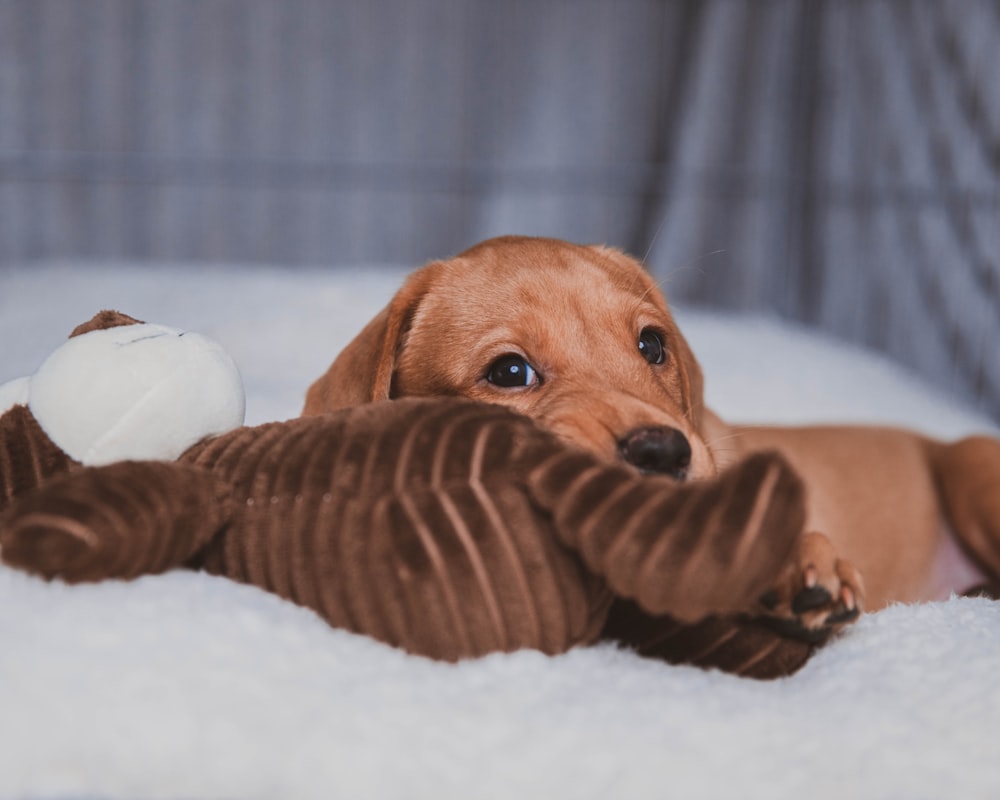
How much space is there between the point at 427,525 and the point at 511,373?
0.78 m

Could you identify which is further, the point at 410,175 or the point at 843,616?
the point at 410,175

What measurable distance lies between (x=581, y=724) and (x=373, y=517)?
29 centimetres

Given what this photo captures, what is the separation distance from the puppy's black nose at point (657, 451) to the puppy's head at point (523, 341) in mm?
167

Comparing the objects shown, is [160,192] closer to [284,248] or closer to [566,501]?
[284,248]

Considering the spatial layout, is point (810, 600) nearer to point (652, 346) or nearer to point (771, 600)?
point (771, 600)

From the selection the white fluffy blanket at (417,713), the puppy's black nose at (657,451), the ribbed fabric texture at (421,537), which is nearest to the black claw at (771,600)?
the white fluffy blanket at (417,713)

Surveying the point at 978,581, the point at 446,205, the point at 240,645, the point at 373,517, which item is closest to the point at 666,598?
the point at 373,517

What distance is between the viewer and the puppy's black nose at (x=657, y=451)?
129cm

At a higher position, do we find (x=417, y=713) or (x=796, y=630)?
(x=417, y=713)

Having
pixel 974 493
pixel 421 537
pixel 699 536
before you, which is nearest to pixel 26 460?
pixel 421 537

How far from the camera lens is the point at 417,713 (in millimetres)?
931

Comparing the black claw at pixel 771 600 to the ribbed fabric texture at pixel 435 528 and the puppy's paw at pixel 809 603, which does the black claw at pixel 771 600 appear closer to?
the puppy's paw at pixel 809 603

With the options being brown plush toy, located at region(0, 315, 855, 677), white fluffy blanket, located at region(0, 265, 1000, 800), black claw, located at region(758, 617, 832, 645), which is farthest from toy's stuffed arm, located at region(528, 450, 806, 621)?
black claw, located at region(758, 617, 832, 645)

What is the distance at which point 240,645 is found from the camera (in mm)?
978
